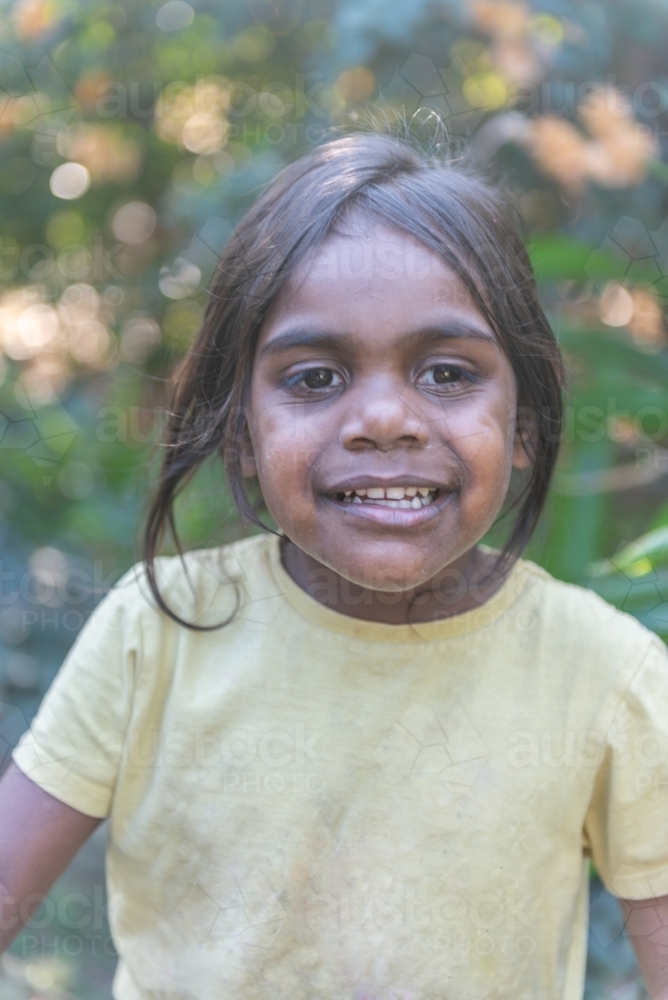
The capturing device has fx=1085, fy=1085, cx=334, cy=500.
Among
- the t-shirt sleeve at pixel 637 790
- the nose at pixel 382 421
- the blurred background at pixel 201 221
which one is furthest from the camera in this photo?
the blurred background at pixel 201 221

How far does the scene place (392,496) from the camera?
898 mm

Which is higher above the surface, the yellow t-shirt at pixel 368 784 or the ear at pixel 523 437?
the ear at pixel 523 437

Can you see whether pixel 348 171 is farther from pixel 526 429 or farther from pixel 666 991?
pixel 666 991

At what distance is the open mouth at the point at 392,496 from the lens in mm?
896

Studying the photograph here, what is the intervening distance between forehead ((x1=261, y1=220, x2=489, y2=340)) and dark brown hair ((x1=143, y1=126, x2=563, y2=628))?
1cm

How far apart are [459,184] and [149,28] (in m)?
1.39

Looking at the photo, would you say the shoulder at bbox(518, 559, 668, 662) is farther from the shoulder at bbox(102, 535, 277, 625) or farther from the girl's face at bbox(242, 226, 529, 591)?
the shoulder at bbox(102, 535, 277, 625)

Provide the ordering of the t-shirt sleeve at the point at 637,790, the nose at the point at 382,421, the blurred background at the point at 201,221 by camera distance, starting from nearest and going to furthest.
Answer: the nose at the point at 382,421, the t-shirt sleeve at the point at 637,790, the blurred background at the point at 201,221

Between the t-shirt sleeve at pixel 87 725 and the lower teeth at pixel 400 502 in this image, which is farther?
the t-shirt sleeve at pixel 87 725

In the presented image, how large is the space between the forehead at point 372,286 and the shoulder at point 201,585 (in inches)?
10.3

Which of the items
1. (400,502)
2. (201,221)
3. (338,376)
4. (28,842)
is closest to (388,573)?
(400,502)

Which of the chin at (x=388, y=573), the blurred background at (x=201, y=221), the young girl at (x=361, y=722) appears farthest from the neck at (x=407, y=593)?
the blurred background at (x=201, y=221)

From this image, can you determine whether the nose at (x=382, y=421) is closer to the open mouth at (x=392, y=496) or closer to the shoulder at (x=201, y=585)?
the open mouth at (x=392, y=496)

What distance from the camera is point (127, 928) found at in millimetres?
1082
